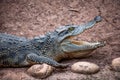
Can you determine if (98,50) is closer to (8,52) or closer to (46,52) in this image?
(46,52)

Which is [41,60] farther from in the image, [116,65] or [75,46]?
[116,65]

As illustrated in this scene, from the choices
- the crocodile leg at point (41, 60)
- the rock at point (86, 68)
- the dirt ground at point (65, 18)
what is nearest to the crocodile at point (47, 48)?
the crocodile leg at point (41, 60)

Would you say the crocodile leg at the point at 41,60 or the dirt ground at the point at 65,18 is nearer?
the crocodile leg at the point at 41,60

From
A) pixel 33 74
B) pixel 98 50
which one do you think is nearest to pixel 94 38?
pixel 98 50

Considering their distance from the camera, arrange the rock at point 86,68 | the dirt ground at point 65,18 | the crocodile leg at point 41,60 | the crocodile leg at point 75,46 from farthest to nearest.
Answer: the dirt ground at point 65,18, the crocodile leg at point 75,46, the crocodile leg at point 41,60, the rock at point 86,68

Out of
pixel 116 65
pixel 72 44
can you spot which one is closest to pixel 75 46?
pixel 72 44

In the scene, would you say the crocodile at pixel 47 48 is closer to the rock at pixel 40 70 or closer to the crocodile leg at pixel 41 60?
the crocodile leg at pixel 41 60
